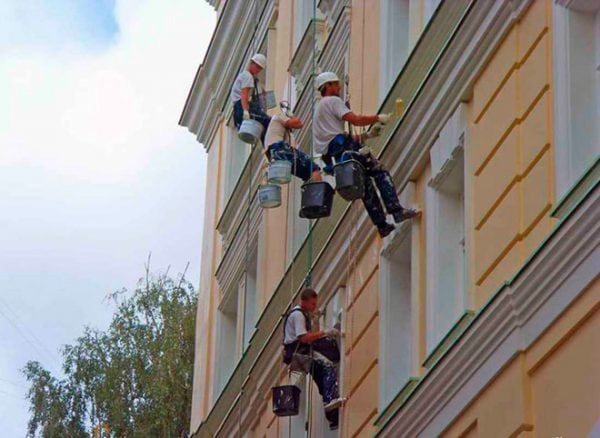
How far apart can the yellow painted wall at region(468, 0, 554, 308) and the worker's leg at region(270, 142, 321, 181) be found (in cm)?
440

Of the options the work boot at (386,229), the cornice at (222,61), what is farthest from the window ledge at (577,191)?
the cornice at (222,61)

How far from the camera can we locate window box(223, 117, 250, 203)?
1109 inches

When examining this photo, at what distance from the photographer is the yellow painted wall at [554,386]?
12172 mm

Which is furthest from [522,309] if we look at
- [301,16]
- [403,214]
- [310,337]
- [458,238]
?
[301,16]

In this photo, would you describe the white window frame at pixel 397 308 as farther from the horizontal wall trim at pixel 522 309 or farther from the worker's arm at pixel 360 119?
the horizontal wall trim at pixel 522 309

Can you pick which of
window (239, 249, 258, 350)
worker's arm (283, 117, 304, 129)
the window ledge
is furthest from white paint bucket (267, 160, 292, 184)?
the window ledge

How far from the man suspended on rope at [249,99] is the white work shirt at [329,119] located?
10.5ft

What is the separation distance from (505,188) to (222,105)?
16037mm

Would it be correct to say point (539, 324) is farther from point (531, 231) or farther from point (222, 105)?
point (222, 105)

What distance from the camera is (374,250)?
713 inches

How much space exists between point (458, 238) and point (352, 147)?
198cm

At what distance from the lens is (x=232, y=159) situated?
28672mm

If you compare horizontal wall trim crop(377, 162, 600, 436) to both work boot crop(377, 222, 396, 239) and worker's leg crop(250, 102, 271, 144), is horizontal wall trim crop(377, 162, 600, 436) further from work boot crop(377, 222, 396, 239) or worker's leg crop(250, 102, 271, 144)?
worker's leg crop(250, 102, 271, 144)

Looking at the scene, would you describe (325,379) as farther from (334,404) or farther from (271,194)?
(271,194)
